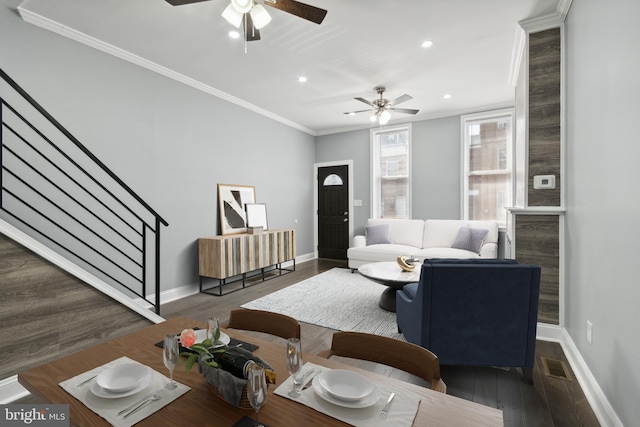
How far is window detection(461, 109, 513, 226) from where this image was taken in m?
5.37

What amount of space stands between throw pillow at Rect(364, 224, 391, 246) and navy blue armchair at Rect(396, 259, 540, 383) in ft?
12.2

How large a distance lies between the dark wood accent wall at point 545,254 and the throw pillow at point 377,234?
2.98 meters

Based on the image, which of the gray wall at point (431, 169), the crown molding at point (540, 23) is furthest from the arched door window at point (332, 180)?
the crown molding at point (540, 23)

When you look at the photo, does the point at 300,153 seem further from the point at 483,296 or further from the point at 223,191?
the point at 483,296

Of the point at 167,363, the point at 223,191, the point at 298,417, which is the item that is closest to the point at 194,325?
the point at 167,363

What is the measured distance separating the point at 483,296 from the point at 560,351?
4.18 ft

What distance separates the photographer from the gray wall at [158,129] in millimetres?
2922

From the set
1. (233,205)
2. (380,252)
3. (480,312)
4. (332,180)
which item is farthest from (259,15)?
(332,180)

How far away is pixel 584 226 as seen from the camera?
2.22 metres

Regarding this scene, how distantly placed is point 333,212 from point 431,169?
224 cm

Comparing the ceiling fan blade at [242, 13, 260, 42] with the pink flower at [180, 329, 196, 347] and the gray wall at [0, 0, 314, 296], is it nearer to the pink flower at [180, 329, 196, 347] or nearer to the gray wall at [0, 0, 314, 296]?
the gray wall at [0, 0, 314, 296]

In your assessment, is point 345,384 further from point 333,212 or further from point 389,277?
point 333,212

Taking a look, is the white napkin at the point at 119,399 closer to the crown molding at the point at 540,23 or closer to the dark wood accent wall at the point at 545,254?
the dark wood accent wall at the point at 545,254

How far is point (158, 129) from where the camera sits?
390cm
